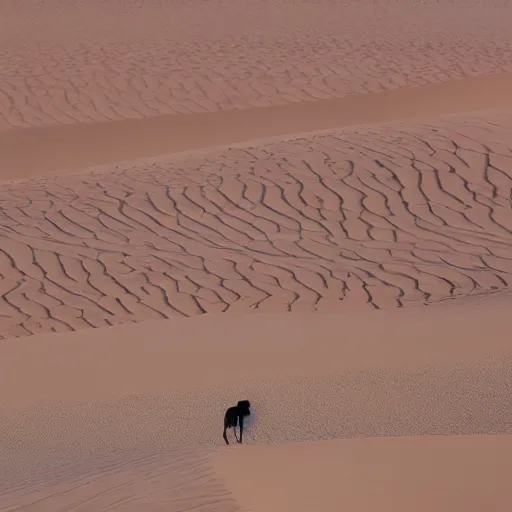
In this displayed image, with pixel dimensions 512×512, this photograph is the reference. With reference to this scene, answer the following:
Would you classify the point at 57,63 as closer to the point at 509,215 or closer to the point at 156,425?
the point at 509,215

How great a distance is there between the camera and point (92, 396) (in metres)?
6.00

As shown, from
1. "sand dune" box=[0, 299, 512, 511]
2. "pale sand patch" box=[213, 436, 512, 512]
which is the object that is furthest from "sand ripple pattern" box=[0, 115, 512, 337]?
"pale sand patch" box=[213, 436, 512, 512]

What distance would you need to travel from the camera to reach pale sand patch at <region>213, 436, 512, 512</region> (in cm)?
358

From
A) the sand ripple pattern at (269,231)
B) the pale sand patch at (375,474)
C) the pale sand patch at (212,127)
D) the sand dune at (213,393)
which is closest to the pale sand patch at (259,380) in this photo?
the sand dune at (213,393)

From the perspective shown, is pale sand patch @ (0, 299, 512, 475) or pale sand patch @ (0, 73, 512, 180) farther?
pale sand patch @ (0, 73, 512, 180)

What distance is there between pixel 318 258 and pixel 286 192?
66.5 inches

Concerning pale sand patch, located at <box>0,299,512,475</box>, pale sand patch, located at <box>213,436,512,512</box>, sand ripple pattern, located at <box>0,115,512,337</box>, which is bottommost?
pale sand patch, located at <box>213,436,512,512</box>

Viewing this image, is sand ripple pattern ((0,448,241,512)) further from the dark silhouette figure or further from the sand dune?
the dark silhouette figure

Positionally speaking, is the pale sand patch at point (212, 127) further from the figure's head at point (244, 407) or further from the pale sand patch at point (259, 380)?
the figure's head at point (244, 407)

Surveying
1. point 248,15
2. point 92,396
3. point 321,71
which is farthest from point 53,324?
point 248,15

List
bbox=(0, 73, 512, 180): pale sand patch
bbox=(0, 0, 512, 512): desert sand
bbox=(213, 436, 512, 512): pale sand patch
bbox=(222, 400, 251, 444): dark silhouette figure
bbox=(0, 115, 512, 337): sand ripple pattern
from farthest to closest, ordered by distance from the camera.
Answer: bbox=(0, 73, 512, 180): pale sand patch
bbox=(0, 115, 512, 337): sand ripple pattern
bbox=(222, 400, 251, 444): dark silhouette figure
bbox=(0, 0, 512, 512): desert sand
bbox=(213, 436, 512, 512): pale sand patch

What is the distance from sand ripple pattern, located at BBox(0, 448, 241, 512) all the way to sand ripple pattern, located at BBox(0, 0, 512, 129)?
11811 millimetres

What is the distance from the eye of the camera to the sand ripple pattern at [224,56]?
16.5 metres

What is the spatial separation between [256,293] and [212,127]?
305 inches
